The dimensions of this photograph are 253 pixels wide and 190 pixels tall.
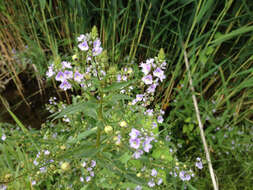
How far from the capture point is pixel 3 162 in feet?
5.49

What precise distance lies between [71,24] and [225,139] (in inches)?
86.9

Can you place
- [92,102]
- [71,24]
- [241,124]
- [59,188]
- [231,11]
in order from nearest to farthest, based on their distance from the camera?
[92,102] < [59,188] < [231,11] < [71,24] < [241,124]

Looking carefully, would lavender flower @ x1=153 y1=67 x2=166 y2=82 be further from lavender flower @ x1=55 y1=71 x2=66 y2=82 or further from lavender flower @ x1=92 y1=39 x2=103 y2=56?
lavender flower @ x1=55 y1=71 x2=66 y2=82

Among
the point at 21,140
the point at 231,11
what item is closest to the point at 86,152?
the point at 21,140

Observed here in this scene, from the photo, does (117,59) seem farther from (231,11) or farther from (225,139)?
(225,139)

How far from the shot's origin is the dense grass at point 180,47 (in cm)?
183

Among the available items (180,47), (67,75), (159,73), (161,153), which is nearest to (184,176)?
(161,153)

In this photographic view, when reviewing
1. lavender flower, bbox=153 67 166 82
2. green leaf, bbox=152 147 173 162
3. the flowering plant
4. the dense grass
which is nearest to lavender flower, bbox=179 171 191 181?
the flowering plant

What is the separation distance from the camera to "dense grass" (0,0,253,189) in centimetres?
183

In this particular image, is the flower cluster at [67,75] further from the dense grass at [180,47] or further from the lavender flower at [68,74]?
the dense grass at [180,47]

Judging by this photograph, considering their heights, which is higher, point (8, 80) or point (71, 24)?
point (71, 24)

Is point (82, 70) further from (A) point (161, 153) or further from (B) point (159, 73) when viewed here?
(A) point (161, 153)

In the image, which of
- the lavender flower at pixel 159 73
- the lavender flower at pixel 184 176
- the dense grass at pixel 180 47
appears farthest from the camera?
the dense grass at pixel 180 47

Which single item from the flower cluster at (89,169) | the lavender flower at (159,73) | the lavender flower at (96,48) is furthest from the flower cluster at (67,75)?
the flower cluster at (89,169)
